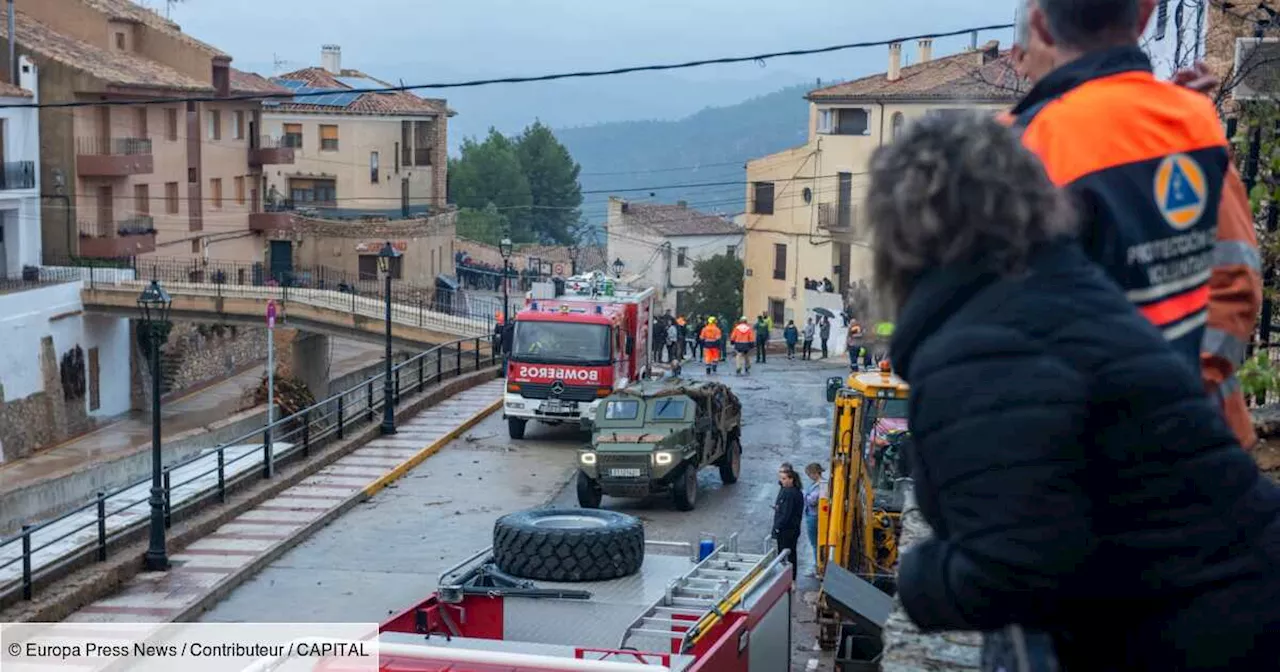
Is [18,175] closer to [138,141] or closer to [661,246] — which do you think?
[138,141]

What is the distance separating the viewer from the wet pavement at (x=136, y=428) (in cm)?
3992

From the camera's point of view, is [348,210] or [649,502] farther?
[348,210]

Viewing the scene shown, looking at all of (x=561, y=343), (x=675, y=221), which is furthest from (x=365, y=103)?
(x=561, y=343)

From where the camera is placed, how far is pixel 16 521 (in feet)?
85.4

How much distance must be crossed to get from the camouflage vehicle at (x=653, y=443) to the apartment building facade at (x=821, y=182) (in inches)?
1269

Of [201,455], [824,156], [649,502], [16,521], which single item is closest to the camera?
[201,455]

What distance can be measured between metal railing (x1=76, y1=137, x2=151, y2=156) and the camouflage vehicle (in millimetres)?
31428

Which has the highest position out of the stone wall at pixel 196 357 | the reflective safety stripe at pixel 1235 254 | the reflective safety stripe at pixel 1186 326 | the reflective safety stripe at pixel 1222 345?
the reflective safety stripe at pixel 1235 254

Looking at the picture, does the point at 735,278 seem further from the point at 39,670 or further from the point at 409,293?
the point at 39,670

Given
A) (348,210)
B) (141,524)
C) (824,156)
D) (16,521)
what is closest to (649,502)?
(141,524)

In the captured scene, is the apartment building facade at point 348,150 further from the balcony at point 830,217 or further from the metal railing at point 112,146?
the balcony at point 830,217

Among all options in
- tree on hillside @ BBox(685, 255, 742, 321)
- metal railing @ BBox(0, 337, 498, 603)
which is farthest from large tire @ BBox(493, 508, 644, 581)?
tree on hillside @ BBox(685, 255, 742, 321)

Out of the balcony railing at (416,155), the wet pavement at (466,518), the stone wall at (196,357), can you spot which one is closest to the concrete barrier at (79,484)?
the wet pavement at (466,518)

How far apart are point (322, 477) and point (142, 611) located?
7.80 meters
